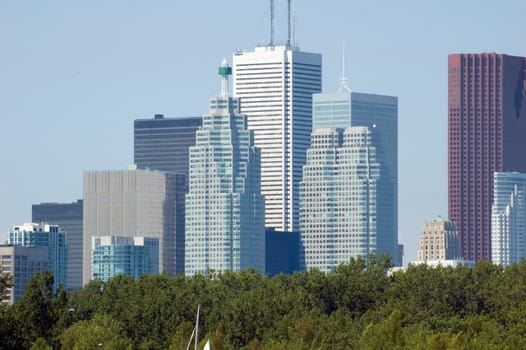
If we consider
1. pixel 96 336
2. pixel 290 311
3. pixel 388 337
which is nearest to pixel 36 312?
pixel 96 336

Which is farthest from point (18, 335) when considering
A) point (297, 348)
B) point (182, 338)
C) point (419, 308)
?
point (419, 308)

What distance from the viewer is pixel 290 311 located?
150125 mm

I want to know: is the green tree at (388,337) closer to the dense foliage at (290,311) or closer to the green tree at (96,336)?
the dense foliage at (290,311)

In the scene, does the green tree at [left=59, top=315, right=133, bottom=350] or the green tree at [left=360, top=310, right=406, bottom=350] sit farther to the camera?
the green tree at [left=59, top=315, right=133, bottom=350]

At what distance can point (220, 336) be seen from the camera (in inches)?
4847

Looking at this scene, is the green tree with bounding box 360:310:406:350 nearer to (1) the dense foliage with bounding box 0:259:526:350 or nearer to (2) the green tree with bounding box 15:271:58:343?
(1) the dense foliage with bounding box 0:259:526:350

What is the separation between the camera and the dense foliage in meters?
126

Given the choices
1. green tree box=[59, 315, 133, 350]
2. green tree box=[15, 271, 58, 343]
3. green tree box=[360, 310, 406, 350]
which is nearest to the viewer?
green tree box=[360, 310, 406, 350]

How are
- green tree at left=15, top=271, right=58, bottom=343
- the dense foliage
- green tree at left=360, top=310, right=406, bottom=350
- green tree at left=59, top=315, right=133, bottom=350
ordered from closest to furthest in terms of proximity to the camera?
green tree at left=360, top=310, right=406, bottom=350, green tree at left=59, top=315, right=133, bottom=350, the dense foliage, green tree at left=15, top=271, right=58, bottom=343

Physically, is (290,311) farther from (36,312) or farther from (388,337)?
(388,337)

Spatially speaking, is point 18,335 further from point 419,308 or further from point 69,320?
point 419,308

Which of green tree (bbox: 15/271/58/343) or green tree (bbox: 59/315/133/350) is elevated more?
green tree (bbox: 15/271/58/343)

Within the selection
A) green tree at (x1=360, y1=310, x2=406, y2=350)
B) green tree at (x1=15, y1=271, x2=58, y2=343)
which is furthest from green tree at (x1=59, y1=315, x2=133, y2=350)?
green tree at (x1=360, y1=310, x2=406, y2=350)

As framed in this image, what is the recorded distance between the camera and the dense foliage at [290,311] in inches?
4943
